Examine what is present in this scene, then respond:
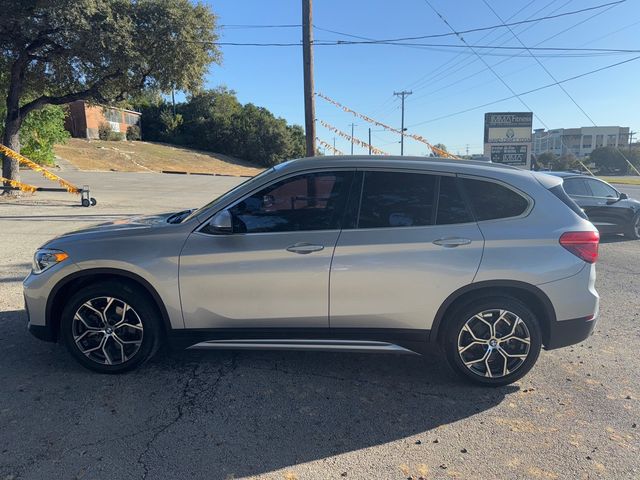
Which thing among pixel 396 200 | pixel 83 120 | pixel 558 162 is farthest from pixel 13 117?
pixel 558 162

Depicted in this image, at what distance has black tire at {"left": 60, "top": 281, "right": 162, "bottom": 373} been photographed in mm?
3656

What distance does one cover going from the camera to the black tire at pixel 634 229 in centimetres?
1074

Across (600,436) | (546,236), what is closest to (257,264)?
(546,236)

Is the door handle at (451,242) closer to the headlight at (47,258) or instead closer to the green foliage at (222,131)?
the headlight at (47,258)

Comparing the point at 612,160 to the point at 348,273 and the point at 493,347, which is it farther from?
the point at 348,273

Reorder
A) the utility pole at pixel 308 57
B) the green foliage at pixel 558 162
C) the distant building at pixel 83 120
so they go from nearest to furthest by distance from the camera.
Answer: the utility pole at pixel 308 57
the distant building at pixel 83 120
the green foliage at pixel 558 162

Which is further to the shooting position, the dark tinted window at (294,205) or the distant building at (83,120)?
the distant building at (83,120)

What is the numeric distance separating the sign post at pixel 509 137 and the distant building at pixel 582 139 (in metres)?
90.0

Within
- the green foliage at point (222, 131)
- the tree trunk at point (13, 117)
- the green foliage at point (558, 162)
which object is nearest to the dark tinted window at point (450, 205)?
the tree trunk at point (13, 117)

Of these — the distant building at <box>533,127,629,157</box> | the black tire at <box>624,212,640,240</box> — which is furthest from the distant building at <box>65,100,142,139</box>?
the distant building at <box>533,127,629,157</box>

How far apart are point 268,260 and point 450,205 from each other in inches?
57.3

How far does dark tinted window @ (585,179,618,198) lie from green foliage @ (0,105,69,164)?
2162 cm

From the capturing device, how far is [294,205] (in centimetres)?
367

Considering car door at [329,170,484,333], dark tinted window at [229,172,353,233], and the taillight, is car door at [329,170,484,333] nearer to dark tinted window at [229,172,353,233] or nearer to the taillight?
dark tinted window at [229,172,353,233]
